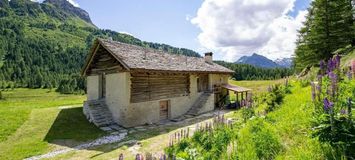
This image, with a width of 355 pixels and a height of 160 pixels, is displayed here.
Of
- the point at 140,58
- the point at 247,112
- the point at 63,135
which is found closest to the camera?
the point at 247,112

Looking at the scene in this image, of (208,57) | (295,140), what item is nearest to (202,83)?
(208,57)

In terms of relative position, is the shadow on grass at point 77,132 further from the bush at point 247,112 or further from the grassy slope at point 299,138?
the grassy slope at point 299,138

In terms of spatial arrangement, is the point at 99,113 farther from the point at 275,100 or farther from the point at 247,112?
the point at 275,100

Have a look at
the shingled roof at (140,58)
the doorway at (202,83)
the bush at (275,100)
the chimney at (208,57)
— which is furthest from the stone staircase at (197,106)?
the bush at (275,100)

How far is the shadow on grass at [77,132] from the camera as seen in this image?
1609 centimetres

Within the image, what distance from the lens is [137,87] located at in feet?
69.2

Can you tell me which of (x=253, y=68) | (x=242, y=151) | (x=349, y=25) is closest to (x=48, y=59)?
(x=253, y=68)

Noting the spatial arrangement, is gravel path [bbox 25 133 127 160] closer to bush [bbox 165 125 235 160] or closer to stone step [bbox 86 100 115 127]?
stone step [bbox 86 100 115 127]

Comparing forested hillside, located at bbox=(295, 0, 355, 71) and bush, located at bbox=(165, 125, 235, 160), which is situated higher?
forested hillside, located at bbox=(295, 0, 355, 71)

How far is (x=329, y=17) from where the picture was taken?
30641 millimetres

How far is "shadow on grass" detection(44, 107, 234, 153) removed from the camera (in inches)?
634

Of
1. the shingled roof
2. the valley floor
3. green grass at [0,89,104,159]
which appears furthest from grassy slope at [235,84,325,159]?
the shingled roof

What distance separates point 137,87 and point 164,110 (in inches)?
168

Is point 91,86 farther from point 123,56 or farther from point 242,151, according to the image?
point 242,151
